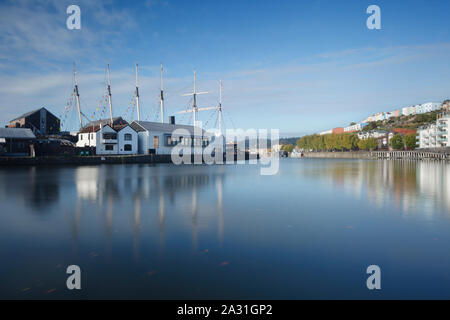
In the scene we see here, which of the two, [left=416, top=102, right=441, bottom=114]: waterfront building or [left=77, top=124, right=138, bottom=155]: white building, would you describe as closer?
[left=77, top=124, right=138, bottom=155]: white building

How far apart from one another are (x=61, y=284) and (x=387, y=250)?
18.5 ft

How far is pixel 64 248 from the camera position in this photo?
226 inches

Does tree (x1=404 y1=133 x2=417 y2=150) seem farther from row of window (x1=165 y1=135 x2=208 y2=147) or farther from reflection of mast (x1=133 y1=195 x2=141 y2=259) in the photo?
reflection of mast (x1=133 y1=195 x2=141 y2=259)

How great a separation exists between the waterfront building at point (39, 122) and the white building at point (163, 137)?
67.2 feet

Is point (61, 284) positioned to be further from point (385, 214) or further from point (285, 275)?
point (385, 214)

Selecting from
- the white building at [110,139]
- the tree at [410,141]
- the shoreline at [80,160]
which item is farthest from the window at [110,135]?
the tree at [410,141]

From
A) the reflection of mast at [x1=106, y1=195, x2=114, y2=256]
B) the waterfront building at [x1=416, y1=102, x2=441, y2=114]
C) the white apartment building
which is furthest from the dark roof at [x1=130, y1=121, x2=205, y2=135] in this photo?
the waterfront building at [x1=416, y1=102, x2=441, y2=114]

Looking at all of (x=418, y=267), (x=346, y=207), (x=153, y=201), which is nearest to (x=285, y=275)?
(x=418, y=267)

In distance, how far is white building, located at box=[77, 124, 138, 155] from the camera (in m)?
49.3

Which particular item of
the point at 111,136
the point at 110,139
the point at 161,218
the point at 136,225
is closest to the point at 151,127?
the point at 111,136

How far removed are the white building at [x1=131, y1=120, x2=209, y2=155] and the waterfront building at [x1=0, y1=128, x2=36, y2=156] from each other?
56.3 feet

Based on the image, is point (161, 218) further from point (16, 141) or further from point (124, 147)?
point (124, 147)

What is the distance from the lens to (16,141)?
139 feet

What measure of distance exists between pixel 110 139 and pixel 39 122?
830 inches
